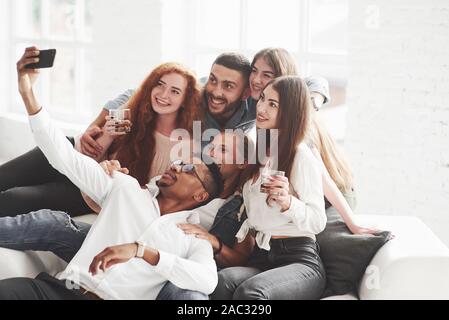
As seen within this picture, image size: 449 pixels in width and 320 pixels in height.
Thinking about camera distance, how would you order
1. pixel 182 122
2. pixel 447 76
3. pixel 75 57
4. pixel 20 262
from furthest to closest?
pixel 75 57, pixel 447 76, pixel 182 122, pixel 20 262

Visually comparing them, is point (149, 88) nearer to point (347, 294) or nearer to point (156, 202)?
point (156, 202)

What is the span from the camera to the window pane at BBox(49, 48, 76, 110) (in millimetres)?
5246

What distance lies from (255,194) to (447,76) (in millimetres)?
1539

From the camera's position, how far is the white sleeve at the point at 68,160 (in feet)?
7.29

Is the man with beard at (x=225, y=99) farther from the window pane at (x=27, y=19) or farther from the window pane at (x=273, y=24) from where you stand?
the window pane at (x=27, y=19)

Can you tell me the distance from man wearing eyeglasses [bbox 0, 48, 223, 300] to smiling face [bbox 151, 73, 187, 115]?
0.67ft

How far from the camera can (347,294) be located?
233cm

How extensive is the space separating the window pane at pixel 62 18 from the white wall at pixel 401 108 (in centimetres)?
231

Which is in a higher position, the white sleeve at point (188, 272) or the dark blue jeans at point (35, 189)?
the dark blue jeans at point (35, 189)

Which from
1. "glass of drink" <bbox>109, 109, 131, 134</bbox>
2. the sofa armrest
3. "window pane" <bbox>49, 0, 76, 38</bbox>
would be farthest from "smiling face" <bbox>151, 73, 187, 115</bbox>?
"window pane" <bbox>49, 0, 76, 38</bbox>

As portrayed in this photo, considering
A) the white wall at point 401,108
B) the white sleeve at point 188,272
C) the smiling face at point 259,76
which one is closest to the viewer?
the white sleeve at point 188,272

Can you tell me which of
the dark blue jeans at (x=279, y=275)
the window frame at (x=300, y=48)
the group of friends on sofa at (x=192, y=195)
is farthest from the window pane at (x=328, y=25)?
the dark blue jeans at (x=279, y=275)

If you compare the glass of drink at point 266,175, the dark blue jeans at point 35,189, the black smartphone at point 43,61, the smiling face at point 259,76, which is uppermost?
the black smartphone at point 43,61
